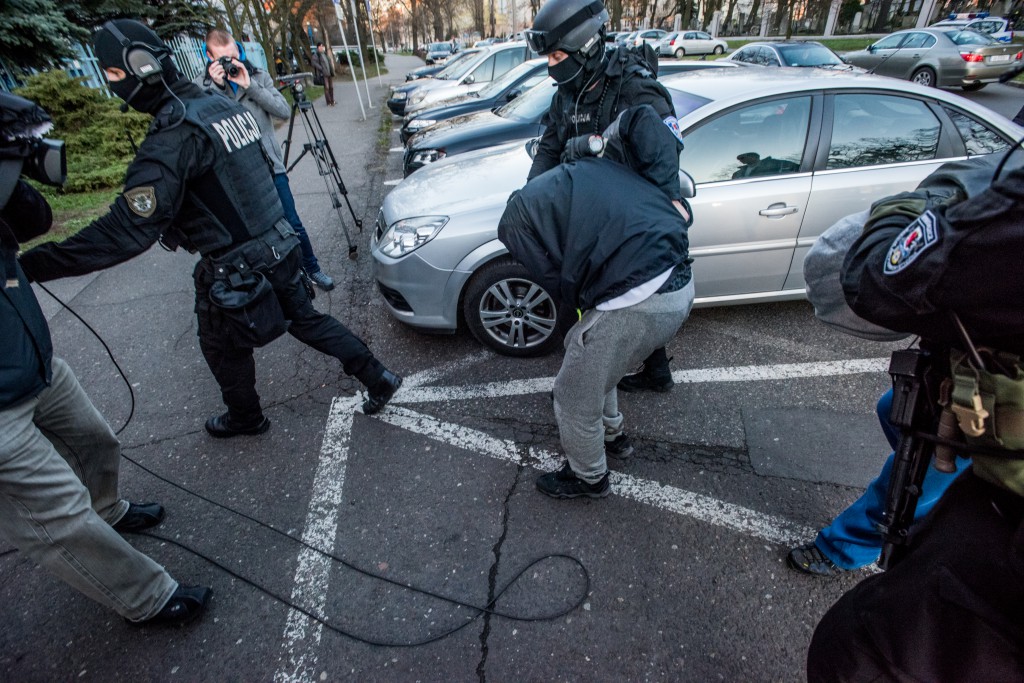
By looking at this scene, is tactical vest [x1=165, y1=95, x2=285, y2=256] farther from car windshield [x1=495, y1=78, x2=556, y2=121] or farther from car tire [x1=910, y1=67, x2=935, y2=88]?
car tire [x1=910, y1=67, x2=935, y2=88]

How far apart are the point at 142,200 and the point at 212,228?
359 mm

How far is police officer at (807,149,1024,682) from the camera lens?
91cm

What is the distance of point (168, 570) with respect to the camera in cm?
230

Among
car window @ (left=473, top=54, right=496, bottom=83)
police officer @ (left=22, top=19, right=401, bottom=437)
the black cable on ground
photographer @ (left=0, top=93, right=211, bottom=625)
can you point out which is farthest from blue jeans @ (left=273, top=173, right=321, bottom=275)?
car window @ (left=473, top=54, right=496, bottom=83)

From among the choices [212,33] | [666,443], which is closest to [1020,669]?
[666,443]

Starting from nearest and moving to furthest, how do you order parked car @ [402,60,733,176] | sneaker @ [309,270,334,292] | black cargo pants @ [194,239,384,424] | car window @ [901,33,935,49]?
black cargo pants @ [194,239,384,424] < sneaker @ [309,270,334,292] < parked car @ [402,60,733,176] < car window @ [901,33,935,49]

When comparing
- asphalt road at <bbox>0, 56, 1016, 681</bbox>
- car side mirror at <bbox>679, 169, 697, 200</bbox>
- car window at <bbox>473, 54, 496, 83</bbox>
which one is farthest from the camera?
car window at <bbox>473, 54, 496, 83</bbox>

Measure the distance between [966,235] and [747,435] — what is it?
212 centimetres

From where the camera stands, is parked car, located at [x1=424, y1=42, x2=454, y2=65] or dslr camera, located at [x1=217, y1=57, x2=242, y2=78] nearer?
dslr camera, located at [x1=217, y1=57, x2=242, y2=78]

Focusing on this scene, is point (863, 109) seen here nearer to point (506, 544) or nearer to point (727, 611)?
point (727, 611)

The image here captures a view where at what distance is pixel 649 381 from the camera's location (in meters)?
3.19

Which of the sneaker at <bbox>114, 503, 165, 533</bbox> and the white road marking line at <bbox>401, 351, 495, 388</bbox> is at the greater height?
the sneaker at <bbox>114, 503, 165, 533</bbox>

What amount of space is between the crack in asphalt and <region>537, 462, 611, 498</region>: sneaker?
166mm

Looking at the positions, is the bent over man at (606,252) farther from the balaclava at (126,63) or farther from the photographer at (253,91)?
the photographer at (253,91)
